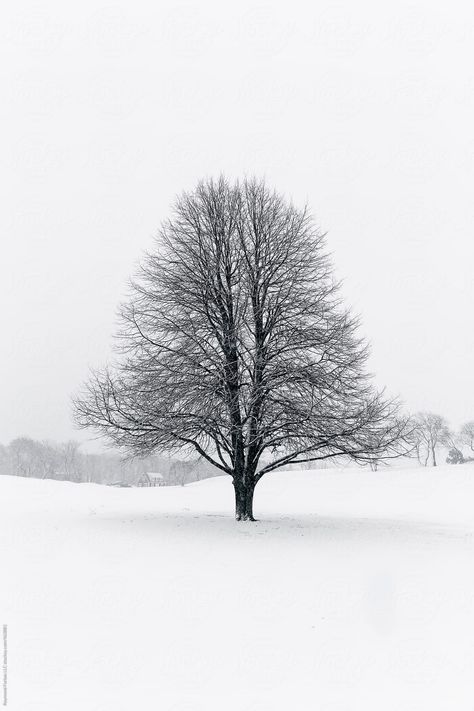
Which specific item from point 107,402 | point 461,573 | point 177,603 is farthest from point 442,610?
point 107,402

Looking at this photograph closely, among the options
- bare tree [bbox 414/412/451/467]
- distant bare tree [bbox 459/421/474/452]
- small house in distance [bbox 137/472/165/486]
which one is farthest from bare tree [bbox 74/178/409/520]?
small house in distance [bbox 137/472/165/486]

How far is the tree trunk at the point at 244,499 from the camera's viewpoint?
661 inches

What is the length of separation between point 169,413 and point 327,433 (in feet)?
14.0

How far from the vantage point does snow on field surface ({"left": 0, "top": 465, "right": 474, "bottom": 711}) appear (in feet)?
16.9

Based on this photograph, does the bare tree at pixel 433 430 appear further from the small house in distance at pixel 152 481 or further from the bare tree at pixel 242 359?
the bare tree at pixel 242 359

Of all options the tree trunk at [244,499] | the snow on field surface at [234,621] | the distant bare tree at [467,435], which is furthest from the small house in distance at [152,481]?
the snow on field surface at [234,621]

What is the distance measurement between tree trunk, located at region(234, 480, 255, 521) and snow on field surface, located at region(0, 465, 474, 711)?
2.84 m

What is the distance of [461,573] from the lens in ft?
32.0

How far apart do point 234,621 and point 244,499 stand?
33.4ft

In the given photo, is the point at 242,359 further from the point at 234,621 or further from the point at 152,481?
the point at 152,481

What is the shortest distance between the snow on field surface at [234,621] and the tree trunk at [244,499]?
9.32 ft

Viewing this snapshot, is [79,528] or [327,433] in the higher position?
[327,433]

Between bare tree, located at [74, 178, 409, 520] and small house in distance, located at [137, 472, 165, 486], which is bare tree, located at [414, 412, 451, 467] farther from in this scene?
bare tree, located at [74, 178, 409, 520]

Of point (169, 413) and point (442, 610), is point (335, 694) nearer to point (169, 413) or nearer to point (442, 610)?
point (442, 610)
